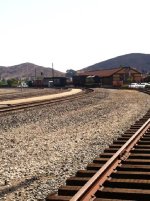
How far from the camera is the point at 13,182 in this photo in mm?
7391

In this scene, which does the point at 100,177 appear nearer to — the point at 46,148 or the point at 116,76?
the point at 46,148

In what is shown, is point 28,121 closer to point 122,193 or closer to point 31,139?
point 31,139

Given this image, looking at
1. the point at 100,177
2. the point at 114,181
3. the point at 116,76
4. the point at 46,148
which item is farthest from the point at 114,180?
the point at 116,76

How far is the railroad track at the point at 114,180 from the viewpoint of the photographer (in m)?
5.57

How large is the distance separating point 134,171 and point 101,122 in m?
9.47

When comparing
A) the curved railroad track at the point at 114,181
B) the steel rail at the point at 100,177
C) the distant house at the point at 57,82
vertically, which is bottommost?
the curved railroad track at the point at 114,181

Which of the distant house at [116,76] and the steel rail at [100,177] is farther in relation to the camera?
the distant house at [116,76]

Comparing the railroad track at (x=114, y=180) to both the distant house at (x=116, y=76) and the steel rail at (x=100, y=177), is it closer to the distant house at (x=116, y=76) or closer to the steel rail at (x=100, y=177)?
the steel rail at (x=100, y=177)

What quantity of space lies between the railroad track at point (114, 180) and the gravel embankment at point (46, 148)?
1.93 feet

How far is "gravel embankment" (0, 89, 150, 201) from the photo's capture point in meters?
7.13

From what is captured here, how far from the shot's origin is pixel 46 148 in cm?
1084

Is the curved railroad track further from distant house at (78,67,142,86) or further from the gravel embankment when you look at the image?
distant house at (78,67,142,86)

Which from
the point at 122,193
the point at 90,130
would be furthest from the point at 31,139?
the point at 122,193

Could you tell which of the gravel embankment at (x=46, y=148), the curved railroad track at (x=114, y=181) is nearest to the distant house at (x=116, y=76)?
the gravel embankment at (x=46, y=148)
